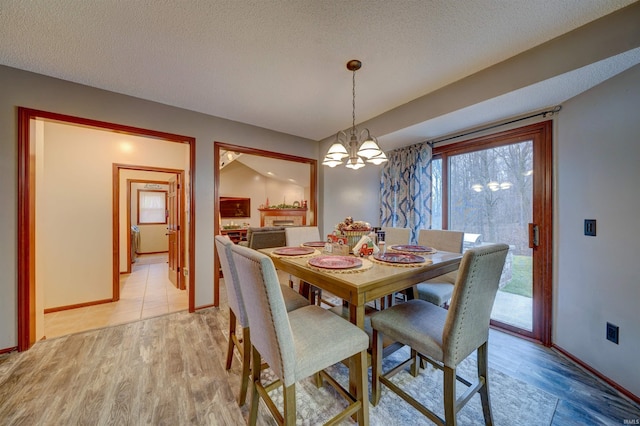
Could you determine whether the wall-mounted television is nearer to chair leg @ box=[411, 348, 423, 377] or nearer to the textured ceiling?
the textured ceiling

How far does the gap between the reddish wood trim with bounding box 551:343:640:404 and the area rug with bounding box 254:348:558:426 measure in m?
0.49

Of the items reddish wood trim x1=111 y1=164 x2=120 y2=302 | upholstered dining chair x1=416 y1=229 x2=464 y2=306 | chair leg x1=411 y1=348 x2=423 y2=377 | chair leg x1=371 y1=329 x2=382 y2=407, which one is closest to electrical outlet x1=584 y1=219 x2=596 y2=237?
upholstered dining chair x1=416 y1=229 x2=464 y2=306

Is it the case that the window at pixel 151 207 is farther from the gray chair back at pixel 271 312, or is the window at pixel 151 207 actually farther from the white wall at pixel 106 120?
the gray chair back at pixel 271 312

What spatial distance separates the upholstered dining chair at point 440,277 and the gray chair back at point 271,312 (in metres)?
1.45

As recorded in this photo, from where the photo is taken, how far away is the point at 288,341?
1.01 metres

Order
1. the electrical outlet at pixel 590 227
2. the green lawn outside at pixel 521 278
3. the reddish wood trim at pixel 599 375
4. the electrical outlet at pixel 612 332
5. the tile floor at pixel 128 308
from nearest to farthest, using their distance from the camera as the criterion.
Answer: the reddish wood trim at pixel 599 375, the electrical outlet at pixel 612 332, the electrical outlet at pixel 590 227, the green lawn outside at pixel 521 278, the tile floor at pixel 128 308

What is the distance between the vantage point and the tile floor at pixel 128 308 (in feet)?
8.19

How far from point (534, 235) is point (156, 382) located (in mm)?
3433

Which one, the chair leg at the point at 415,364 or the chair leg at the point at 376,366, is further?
the chair leg at the point at 415,364

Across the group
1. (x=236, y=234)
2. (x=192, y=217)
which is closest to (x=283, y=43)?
(x=192, y=217)

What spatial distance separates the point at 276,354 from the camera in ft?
3.34

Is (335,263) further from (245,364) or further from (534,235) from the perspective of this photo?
(534,235)

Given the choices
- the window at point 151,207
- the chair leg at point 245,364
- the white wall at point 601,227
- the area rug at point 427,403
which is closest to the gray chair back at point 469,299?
the area rug at point 427,403

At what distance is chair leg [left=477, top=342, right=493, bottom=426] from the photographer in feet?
4.15
